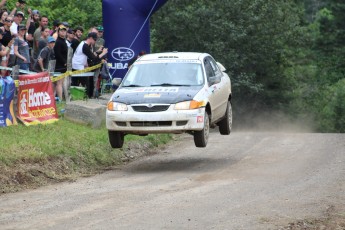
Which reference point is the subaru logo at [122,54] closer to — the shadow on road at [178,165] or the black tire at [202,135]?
the shadow on road at [178,165]

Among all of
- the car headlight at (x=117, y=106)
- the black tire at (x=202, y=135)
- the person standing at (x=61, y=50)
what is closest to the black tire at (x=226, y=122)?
the black tire at (x=202, y=135)

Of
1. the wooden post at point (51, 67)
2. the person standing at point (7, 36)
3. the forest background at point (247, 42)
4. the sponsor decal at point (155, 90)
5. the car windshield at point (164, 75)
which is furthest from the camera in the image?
the forest background at point (247, 42)

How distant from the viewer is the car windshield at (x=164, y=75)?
1708 centimetres

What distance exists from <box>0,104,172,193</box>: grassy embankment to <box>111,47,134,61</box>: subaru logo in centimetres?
429

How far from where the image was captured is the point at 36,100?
1898 centimetres

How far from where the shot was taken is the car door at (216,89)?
56.9ft

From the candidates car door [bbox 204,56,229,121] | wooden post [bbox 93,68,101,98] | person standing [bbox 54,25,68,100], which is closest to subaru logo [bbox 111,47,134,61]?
wooden post [bbox 93,68,101,98]

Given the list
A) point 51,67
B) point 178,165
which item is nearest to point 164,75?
point 178,165

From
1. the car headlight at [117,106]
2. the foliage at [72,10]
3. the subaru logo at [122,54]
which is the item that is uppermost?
the car headlight at [117,106]

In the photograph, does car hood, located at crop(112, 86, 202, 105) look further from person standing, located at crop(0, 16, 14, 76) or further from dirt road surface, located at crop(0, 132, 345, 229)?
person standing, located at crop(0, 16, 14, 76)

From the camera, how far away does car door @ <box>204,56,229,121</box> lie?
56.9 ft

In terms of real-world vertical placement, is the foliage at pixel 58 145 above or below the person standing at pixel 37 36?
below

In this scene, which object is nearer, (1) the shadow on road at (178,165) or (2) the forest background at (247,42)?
(1) the shadow on road at (178,165)

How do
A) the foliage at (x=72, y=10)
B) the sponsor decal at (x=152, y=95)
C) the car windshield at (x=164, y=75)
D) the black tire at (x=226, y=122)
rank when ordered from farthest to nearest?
1. the foliage at (x=72, y=10)
2. the black tire at (x=226, y=122)
3. the car windshield at (x=164, y=75)
4. the sponsor decal at (x=152, y=95)
